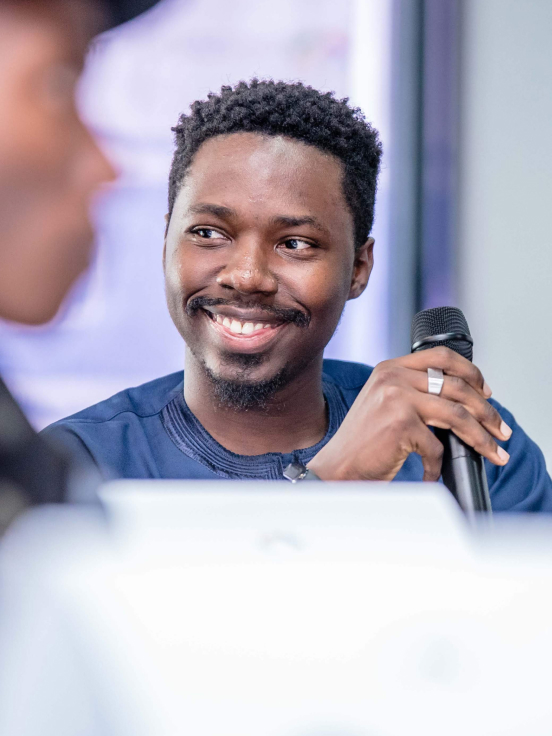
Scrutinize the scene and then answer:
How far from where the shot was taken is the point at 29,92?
162 centimetres

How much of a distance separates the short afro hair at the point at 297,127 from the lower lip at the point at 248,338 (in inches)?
10.0

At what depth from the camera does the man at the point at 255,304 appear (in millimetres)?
1095

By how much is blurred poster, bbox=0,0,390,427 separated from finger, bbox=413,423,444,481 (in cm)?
88

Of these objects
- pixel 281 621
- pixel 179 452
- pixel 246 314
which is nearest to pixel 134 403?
pixel 179 452

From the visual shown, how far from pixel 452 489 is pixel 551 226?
1188mm

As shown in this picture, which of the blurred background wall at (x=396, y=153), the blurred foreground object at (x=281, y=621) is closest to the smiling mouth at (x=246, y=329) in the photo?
the blurred background wall at (x=396, y=153)

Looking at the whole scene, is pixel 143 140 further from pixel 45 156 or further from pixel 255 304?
pixel 255 304

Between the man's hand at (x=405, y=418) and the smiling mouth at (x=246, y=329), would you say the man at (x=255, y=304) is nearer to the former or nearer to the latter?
the smiling mouth at (x=246, y=329)

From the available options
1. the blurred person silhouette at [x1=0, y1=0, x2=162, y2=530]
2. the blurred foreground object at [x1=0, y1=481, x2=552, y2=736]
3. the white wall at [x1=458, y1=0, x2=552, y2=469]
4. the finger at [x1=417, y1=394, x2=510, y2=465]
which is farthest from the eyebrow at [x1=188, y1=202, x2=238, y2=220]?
the blurred foreground object at [x1=0, y1=481, x2=552, y2=736]

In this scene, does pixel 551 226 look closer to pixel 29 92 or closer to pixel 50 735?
pixel 29 92

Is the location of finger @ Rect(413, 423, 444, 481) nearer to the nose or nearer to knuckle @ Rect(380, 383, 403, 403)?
knuckle @ Rect(380, 383, 403, 403)

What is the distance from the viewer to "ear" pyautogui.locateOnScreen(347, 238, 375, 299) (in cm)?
129

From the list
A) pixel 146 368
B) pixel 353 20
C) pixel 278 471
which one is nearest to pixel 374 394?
pixel 278 471

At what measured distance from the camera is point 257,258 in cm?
108
